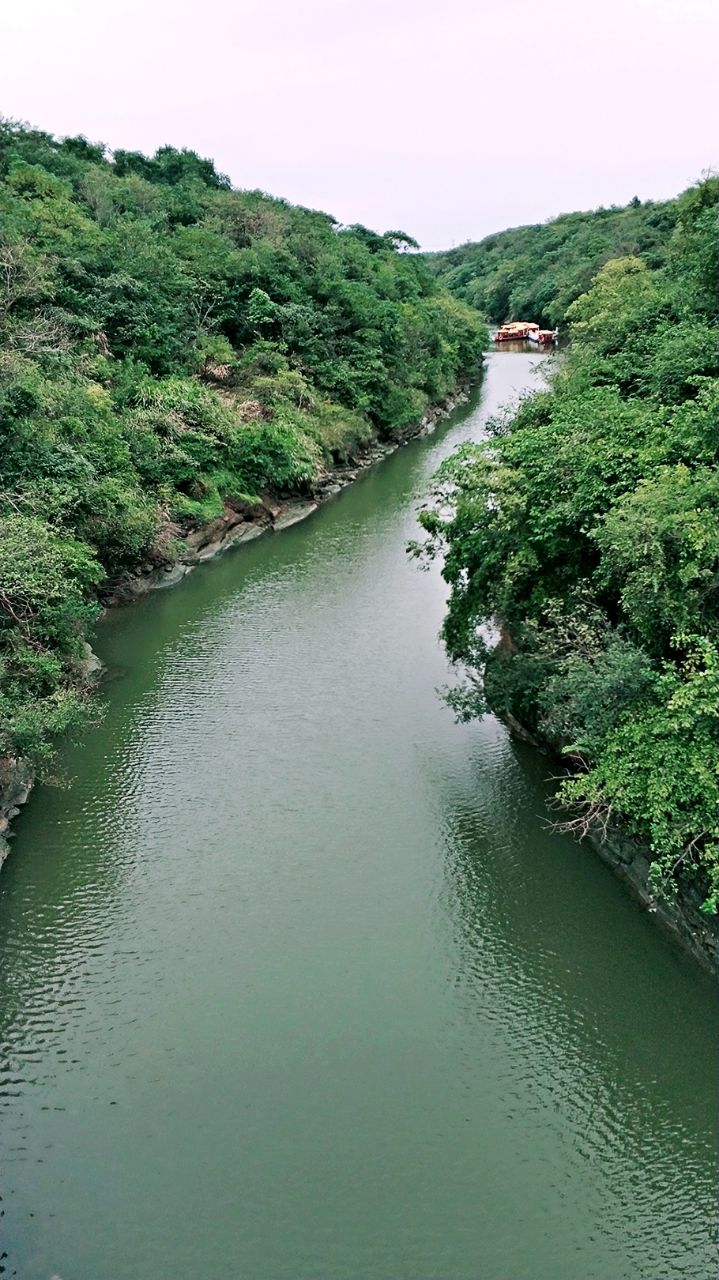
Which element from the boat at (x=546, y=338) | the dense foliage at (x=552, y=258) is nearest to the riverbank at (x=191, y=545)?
the dense foliage at (x=552, y=258)

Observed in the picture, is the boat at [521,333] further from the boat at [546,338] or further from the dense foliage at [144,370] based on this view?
the dense foliage at [144,370]

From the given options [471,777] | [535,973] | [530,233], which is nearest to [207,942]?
[535,973]

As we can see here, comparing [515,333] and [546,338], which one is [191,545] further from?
[515,333]

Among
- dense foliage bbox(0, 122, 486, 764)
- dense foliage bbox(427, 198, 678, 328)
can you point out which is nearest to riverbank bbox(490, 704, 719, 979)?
dense foliage bbox(0, 122, 486, 764)

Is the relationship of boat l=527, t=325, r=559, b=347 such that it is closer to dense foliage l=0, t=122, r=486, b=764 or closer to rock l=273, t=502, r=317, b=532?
dense foliage l=0, t=122, r=486, b=764

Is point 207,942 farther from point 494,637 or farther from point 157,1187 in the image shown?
point 494,637

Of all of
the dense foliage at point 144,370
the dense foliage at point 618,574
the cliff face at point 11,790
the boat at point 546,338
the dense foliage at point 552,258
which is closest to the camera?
the dense foliage at point 618,574
